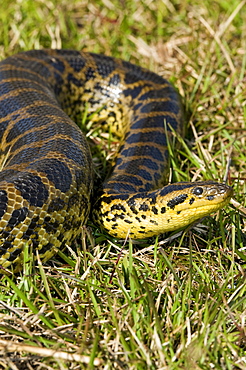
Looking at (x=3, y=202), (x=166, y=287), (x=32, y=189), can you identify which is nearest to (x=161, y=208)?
(x=166, y=287)

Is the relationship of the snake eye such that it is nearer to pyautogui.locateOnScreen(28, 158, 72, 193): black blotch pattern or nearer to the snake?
the snake

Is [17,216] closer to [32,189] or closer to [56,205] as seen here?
[32,189]

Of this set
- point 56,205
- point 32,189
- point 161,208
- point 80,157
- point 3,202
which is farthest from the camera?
point 80,157

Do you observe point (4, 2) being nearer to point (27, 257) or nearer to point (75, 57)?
point (75, 57)

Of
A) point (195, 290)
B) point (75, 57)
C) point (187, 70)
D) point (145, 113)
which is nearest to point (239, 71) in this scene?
point (187, 70)

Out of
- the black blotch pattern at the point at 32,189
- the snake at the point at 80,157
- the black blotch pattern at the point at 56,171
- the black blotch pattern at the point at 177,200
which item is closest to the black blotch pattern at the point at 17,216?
the snake at the point at 80,157
